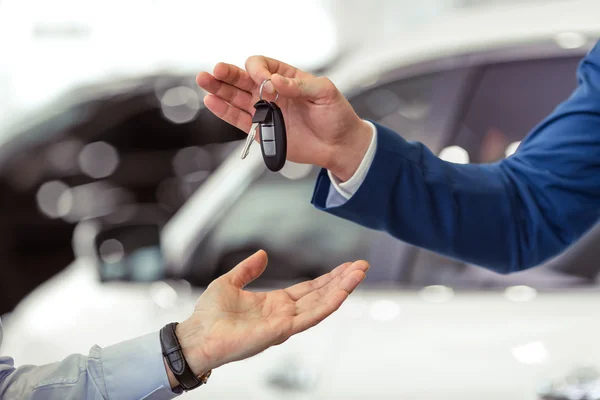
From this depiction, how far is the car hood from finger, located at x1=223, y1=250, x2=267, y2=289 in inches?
14.3

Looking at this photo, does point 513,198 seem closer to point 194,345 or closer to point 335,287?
point 335,287

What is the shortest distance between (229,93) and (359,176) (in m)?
0.21

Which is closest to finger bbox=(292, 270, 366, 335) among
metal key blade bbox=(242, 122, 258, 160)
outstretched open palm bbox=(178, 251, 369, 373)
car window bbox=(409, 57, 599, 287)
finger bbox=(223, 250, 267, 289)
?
outstretched open palm bbox=(178, 251, 369, 373)

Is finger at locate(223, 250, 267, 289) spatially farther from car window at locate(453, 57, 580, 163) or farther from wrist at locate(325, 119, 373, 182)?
car window at locate(453, 57, 580, 163)

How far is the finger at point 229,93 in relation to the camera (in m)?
0.92

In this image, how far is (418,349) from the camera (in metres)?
1.26

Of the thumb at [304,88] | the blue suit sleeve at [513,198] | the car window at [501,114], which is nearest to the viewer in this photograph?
the thumb at [304,88]

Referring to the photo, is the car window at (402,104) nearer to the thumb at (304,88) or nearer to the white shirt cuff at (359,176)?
the white shirt cuff at (359,176)

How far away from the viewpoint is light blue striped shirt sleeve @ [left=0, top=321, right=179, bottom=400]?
0.90 meters

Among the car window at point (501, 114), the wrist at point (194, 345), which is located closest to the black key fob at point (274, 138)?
the wrist at point (194, 345)

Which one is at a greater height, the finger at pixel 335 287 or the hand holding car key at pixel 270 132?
the hand holding car key at pixel 270 132

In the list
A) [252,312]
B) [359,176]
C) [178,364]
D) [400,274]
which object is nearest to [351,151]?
[359,176]

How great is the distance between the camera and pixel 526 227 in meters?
1.14

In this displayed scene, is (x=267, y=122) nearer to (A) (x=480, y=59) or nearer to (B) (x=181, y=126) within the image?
(A) (x=480, y=59)
